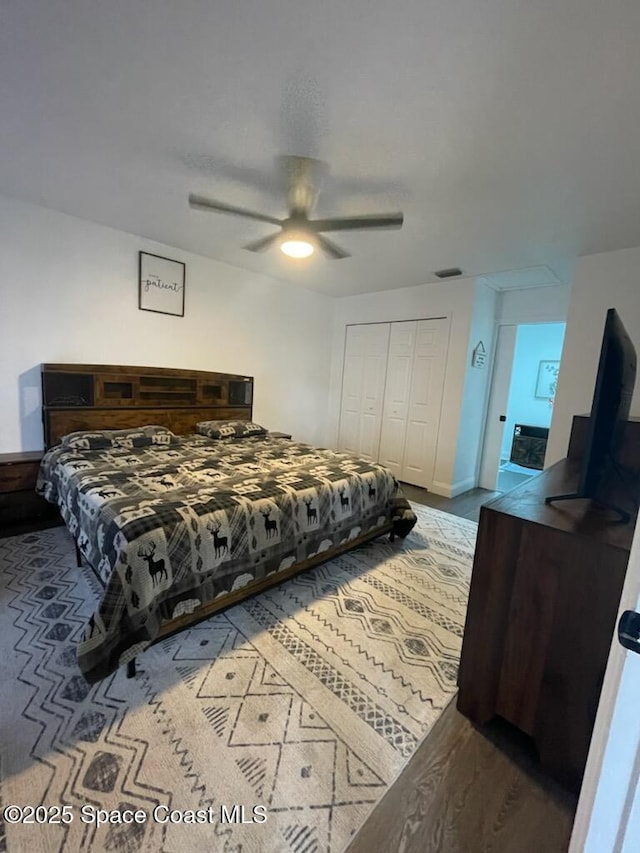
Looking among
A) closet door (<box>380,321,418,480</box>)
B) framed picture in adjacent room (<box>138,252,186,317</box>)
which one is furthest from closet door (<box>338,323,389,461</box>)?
framed picture in adjacent room (<box>138,252,186,317</box>)

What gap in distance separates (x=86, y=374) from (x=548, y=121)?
368 cm

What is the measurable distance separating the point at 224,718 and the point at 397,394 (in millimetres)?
4099

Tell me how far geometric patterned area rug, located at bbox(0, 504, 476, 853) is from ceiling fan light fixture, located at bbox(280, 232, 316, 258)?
232cm

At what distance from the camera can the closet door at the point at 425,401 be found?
14.7 feet

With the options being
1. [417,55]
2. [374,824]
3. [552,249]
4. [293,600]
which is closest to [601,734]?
[374,824]

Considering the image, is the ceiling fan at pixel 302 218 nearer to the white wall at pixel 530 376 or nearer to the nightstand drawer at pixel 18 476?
the nightstand drawer at pixel 18 476

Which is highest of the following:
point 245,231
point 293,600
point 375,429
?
point 245,231

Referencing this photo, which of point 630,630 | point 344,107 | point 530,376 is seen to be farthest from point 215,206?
point 530,376

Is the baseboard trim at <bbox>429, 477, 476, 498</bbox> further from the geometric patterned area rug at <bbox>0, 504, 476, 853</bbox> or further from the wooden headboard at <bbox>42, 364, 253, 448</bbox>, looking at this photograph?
the wooden headboard at <bbox>42, 364, 253, 448</bbox>

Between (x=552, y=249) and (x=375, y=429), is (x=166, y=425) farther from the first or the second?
(x=552, y=249)

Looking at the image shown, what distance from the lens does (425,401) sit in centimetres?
464

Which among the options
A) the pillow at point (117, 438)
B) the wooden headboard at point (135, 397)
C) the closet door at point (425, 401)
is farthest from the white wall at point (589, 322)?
the pillow at point (117, 438)

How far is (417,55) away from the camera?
1429 mm

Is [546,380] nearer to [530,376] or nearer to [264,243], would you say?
[530,376]
